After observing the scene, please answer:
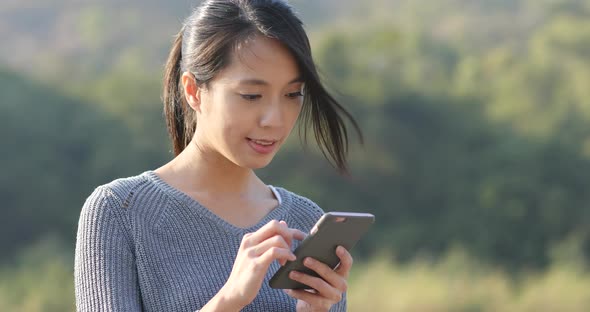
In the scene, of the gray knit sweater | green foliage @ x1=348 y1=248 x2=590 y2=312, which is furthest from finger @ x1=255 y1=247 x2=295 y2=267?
green foliage @ x1=348 y1=248 x2=590 y2=312

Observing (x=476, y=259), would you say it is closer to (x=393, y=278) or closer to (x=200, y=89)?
(x=393, y=278)

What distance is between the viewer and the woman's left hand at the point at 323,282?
1.78 m

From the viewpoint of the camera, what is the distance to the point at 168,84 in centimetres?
212

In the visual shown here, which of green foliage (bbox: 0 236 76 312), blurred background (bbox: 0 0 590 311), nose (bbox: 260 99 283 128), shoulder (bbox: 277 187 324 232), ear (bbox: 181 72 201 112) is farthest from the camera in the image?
blurred background (bbox: 0 0 590 311)

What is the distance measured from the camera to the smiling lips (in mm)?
1919

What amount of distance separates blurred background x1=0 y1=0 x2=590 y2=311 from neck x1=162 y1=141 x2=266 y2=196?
13599 millimetres

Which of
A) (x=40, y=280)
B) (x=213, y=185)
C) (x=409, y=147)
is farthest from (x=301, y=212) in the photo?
(x=409, y=147)

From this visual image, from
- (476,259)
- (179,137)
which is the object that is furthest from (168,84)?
(476,259)

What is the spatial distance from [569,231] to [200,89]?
18621 millimetres

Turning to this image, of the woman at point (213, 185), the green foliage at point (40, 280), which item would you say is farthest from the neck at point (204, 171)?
the green foliage at point (40, 280)

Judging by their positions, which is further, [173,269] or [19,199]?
[19,199]

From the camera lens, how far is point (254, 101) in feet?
6.23

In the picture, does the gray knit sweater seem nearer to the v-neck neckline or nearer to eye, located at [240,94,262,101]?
the v-neck neckline

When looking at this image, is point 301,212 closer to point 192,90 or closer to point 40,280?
point 192,90
